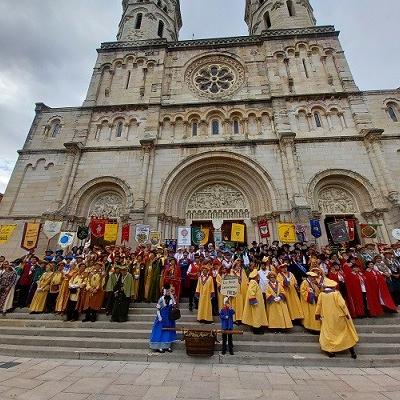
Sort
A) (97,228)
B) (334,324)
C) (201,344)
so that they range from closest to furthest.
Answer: (201,344) → (334,324) → (97,228)

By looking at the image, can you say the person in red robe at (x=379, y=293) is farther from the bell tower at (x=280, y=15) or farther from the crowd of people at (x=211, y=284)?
the bell tower at (x=280, y=15)

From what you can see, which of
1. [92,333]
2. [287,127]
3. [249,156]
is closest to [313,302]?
[92,333]

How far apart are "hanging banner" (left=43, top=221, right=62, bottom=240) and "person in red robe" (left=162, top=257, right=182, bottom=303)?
280 inches

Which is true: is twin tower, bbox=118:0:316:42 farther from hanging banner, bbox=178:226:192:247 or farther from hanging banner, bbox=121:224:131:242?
hanging banner, bbox=178:226:192:247

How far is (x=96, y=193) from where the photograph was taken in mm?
14117

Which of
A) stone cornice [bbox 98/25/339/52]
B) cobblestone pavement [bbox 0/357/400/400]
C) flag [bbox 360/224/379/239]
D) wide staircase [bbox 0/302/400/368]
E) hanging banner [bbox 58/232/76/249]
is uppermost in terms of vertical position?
stone cornice [bbox 98/25/339/52]

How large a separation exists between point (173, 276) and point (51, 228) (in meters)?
7.67

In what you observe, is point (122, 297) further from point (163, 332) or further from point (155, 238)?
point (155, 238)

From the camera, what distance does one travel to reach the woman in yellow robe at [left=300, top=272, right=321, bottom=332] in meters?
5.91

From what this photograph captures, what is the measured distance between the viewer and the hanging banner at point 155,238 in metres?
11.5

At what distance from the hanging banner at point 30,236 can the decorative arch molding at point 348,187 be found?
13.9 meters

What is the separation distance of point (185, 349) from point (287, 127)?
13.5 m

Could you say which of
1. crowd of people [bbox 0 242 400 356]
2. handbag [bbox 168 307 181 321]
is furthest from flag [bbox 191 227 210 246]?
handbag [bbox 168 307 181 321]

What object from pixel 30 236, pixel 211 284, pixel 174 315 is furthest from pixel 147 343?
pixel 30 236
